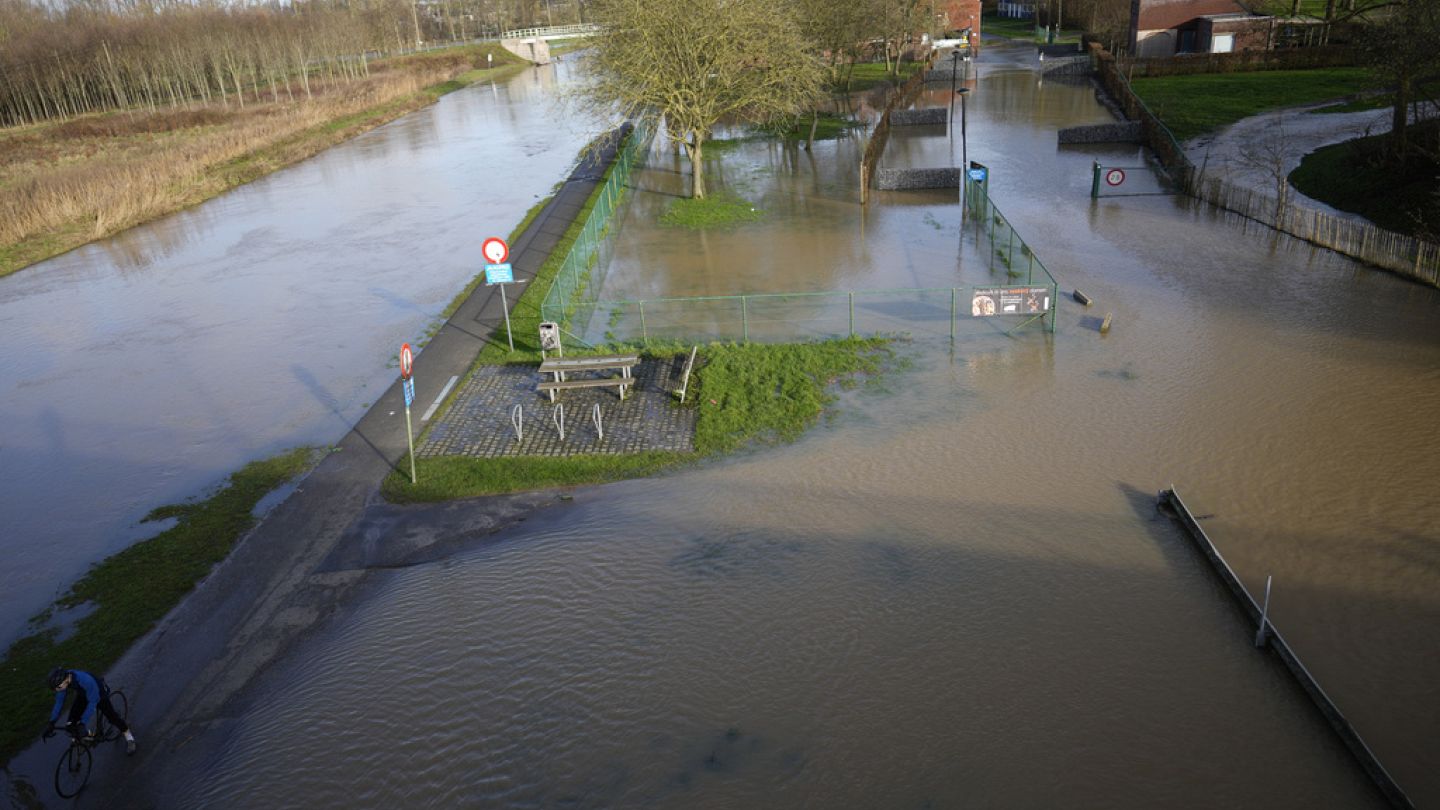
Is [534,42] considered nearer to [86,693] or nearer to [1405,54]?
[1405,54]

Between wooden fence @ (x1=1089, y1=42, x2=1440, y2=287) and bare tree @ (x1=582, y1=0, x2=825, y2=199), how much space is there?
537 inches

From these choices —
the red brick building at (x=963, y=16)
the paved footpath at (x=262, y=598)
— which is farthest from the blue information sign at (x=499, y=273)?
the red brick building at (x=963, y=16)

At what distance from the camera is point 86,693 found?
30.8 feet

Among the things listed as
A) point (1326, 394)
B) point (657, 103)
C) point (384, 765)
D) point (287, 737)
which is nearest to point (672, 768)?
point (384, 765)

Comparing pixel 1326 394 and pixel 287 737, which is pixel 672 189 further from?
pixel 287 737

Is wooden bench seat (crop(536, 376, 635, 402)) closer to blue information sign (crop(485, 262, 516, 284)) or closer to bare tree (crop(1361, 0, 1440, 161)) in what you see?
blue information sign (crop(485, 262, 516, 284))

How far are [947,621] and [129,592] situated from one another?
11.3 meters

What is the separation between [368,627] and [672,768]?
4.88 metres

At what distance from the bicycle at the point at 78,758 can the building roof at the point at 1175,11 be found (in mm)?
67604

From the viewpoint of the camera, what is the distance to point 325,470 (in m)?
15.8

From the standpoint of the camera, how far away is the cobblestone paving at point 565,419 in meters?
16.2

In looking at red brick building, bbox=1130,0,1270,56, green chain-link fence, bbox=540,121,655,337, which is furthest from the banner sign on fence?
red brick building, bbox=1130,0,1270,56

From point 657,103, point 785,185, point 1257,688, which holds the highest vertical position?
point 657,103

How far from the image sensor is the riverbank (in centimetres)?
3431
